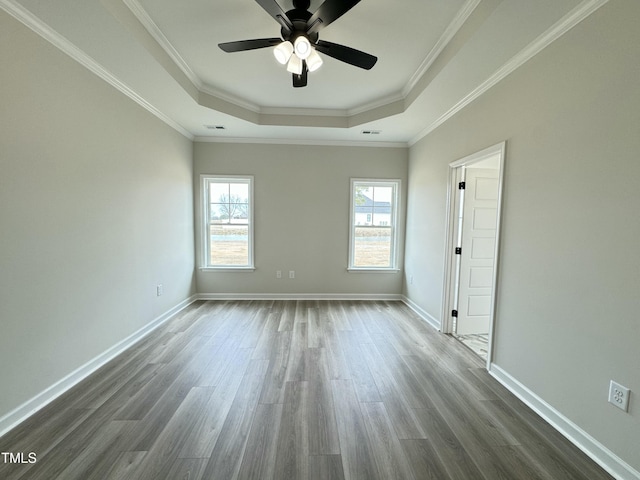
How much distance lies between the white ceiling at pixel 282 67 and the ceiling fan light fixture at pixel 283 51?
341 mm

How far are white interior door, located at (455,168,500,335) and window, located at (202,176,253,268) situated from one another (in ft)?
10.5

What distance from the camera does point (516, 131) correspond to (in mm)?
2068

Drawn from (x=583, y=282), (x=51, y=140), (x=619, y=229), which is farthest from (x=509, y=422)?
(x=51, y=140)

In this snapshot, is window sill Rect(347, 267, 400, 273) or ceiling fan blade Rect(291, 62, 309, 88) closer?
ceiling fan blade Rect(291, 62, 309, 88)

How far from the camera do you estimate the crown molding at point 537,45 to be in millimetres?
1496

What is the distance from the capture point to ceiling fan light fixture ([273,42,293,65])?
1.80 meters

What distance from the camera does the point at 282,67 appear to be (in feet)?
8.57

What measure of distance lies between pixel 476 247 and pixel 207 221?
405cm

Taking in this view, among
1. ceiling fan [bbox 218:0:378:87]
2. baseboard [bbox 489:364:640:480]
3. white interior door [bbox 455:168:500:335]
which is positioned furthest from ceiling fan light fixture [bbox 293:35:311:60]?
baseboard [bbox 489:364:640:480]

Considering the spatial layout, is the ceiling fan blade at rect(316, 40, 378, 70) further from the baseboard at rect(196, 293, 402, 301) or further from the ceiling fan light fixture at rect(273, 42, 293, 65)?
the baseboard at rect(196, 293, 402, 301)

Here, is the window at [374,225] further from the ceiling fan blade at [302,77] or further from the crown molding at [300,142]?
the ceiling fan blade at [302,77]

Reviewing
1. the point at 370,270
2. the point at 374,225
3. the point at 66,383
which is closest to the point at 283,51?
the point at 66,383

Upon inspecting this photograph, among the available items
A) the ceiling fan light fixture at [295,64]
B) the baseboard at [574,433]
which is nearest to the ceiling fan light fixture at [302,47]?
the ceiling fan light fixture at [295,64]

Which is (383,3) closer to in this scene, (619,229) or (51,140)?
(619,229)
